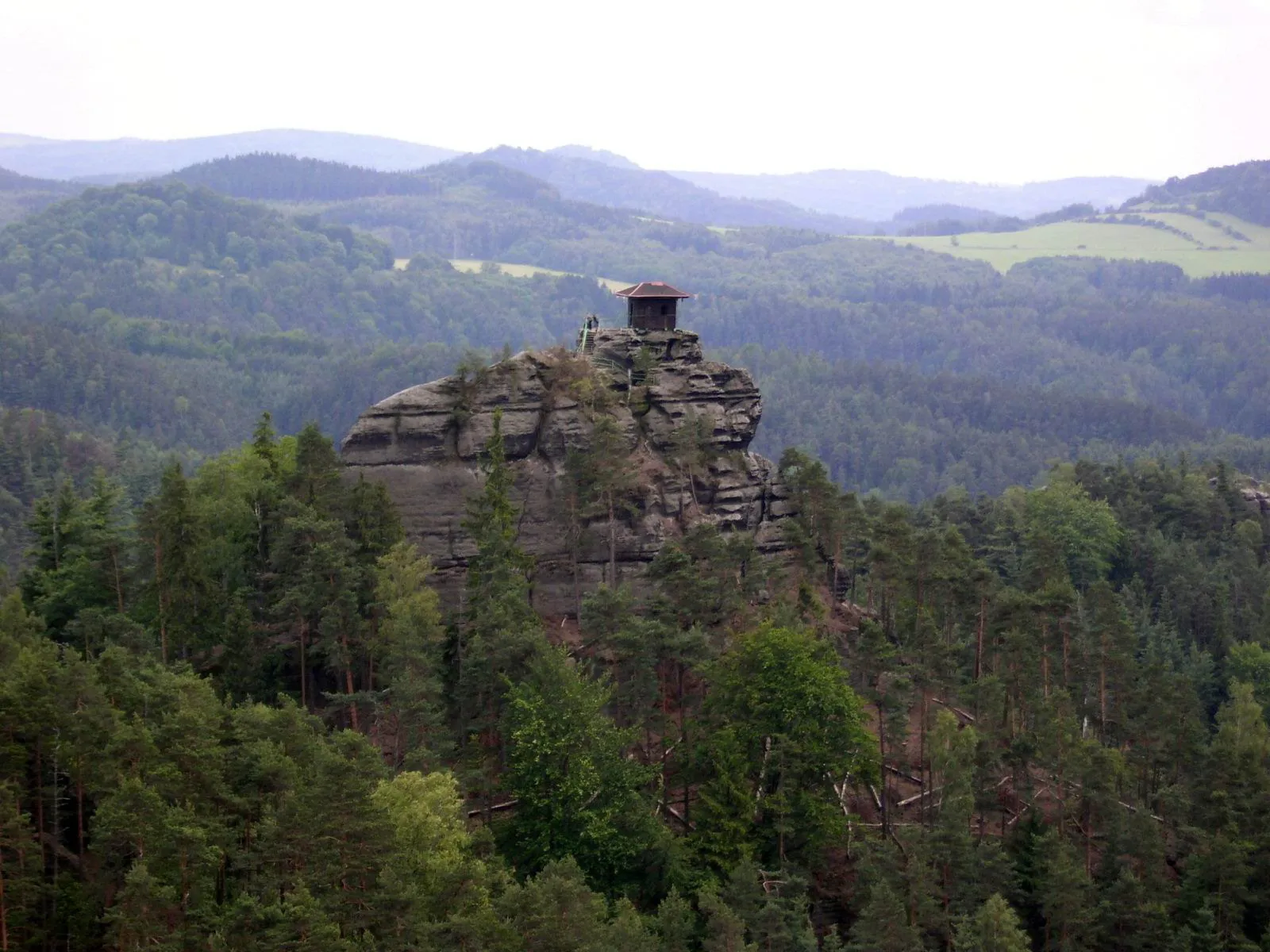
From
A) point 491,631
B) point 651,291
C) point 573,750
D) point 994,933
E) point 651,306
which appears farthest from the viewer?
point 651,306

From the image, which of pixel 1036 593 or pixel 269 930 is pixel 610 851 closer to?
pixel 269 930

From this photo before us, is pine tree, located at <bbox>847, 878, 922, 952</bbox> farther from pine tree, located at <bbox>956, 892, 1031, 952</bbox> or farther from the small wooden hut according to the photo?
the small wooden hut

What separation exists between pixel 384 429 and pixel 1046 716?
31017mm

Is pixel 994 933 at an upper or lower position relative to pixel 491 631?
lower

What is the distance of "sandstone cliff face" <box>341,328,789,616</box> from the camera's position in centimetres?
6575

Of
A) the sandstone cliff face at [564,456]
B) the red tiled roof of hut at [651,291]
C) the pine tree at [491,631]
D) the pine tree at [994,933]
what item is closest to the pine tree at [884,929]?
the pine tree at [994,933]

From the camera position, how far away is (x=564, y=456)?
221 feet

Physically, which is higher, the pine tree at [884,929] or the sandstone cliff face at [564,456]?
the sandstone cliff face at [564,456]

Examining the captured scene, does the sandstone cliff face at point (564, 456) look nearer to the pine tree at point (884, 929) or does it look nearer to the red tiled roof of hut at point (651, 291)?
the red tiled roof of hut at point (651, 291)

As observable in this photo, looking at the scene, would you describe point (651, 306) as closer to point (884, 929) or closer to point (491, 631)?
point (491, 631)

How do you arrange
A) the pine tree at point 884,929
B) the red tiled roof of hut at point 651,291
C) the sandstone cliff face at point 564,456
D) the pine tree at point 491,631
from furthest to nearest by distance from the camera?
the red tiled roof of hut at point 651,291 < the sandstone cliff face at point 564,456 < the pine tree at point 491,631 < the pine tree at point 884,929

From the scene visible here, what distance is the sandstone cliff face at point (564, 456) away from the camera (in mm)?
65750

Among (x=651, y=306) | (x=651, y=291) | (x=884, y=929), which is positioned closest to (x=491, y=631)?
(x=884, y=929)

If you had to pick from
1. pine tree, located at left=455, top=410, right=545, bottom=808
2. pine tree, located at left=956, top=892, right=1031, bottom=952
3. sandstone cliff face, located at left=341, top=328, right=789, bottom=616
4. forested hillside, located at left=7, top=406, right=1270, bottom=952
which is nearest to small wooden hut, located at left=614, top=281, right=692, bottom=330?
sandstone cliff face, located at left=341, top=328, right=789, bottom=616
